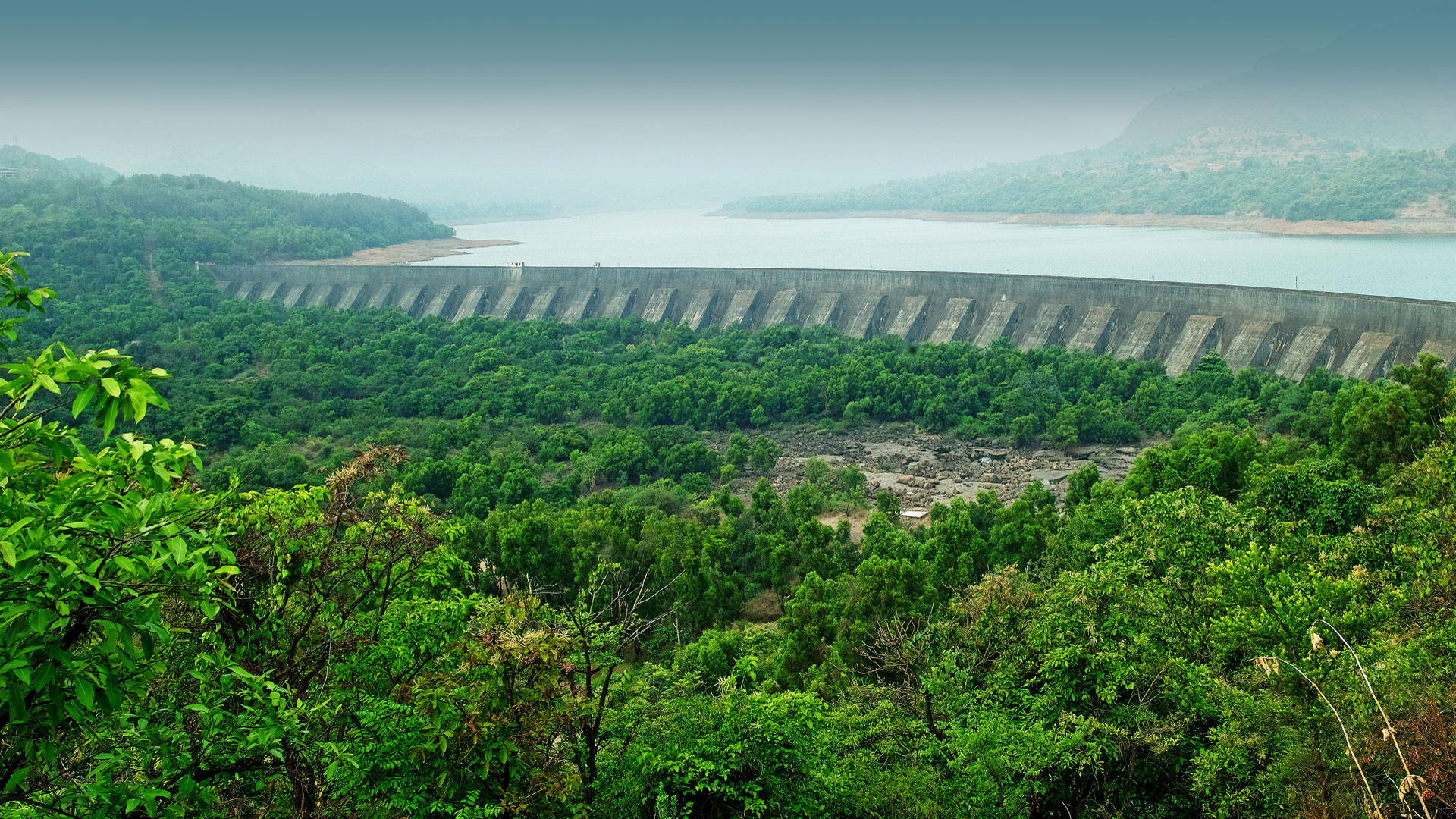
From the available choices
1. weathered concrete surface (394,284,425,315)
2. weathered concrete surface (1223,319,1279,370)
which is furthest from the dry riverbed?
weathered concrete surface (394,284,425,315)

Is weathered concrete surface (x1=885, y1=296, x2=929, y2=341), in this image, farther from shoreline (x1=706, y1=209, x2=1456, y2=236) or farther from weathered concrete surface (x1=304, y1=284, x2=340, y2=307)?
shoreline (x1=706, y1=209, x2=1456, y2=236)

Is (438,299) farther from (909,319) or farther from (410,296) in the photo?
(909,319)

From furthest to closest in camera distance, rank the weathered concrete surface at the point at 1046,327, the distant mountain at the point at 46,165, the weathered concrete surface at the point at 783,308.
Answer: the distant mountain at the point at 46,165 < the weathered concrete surface at the point at 783,308 < the weathered concrete surface at the point at 1046,327

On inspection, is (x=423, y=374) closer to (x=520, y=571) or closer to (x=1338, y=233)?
(x=520, y=571)

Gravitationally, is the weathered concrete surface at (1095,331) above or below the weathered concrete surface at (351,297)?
below

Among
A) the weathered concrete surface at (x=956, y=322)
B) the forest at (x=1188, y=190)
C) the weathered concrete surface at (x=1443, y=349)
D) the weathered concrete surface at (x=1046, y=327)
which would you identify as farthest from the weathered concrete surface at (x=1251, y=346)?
the forest at (x=1188, y=190)

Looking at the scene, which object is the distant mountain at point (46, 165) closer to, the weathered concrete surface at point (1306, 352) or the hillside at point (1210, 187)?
the hillside at point (1210, 187)

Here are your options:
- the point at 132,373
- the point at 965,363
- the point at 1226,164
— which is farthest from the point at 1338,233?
the point at 132,373
